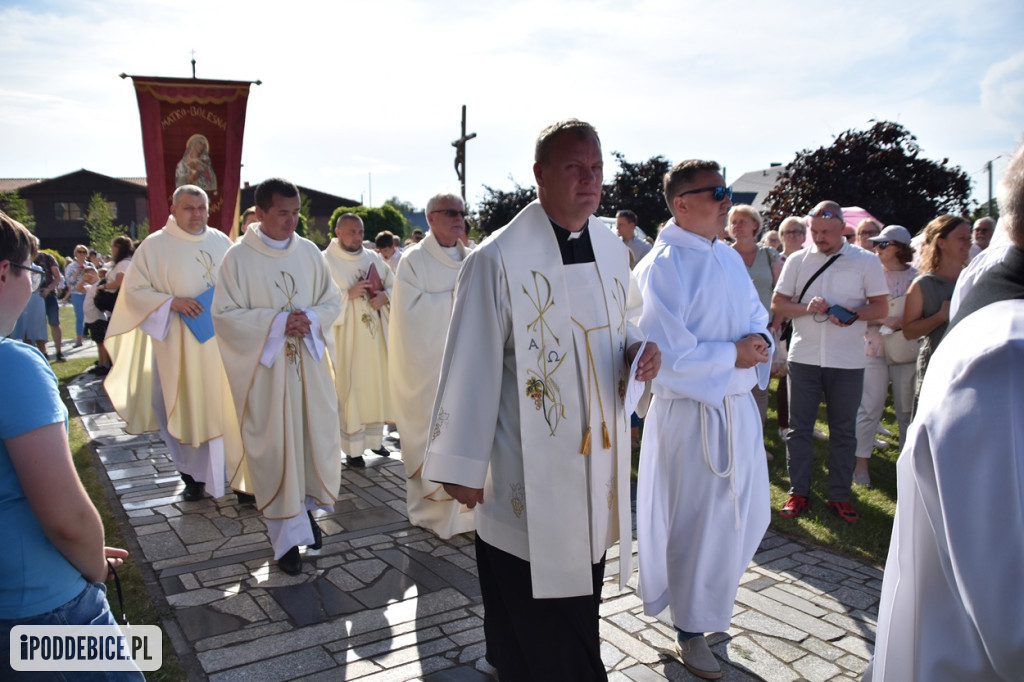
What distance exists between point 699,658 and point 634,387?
4.69 feet

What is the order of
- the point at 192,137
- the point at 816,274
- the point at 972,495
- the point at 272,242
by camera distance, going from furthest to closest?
1. the point at 192,137
2. the point at 816,274
3. the point at 272,242
4. the point at 972,495

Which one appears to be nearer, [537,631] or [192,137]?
[537,631]

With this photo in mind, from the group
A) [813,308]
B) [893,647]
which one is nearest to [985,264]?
[893,647]

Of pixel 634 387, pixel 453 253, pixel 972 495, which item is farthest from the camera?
pixel 453 253

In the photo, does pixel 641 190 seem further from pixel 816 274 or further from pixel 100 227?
pixel 100 227

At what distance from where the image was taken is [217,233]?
606 centimetres

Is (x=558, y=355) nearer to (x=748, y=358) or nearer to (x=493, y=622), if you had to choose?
(x=493, y=622)

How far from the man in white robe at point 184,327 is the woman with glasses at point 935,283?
5.09 m

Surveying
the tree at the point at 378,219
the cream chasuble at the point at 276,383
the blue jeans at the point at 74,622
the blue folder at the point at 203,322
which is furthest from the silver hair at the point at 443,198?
the tree at the point at 378,219

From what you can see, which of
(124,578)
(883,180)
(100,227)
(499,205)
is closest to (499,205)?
(499,205)

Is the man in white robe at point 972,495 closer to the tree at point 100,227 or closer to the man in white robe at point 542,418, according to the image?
the man in white robe at point 542,418

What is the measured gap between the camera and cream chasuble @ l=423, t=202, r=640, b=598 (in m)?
2.53

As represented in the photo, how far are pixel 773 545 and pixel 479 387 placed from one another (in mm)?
3264

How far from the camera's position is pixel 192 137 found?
28.6 ft
